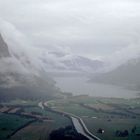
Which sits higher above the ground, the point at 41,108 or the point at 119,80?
the point at 41,108

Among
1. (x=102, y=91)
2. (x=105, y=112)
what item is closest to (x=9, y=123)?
(x=105, y=112)

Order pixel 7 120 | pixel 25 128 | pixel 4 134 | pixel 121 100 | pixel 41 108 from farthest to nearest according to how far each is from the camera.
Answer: pixel 121 100 < pixel 41 108 < pixel 7 120 < pixel 25 128 < pixel 4 134

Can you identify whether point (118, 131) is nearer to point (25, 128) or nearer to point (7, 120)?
point (25, 128)

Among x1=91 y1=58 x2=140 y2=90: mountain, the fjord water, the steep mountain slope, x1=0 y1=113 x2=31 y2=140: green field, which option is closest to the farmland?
x1=0 y1=113 x2=31 y2=140: green field

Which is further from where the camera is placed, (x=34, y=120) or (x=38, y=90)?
(x=38, y=90)

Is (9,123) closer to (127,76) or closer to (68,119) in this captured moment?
(68,119)

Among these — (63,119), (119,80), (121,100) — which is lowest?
(119,80)

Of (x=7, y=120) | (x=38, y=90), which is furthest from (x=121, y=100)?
(x=7, y=120)

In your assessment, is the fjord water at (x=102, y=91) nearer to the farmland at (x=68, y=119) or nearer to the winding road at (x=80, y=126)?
the farmland at (x=68, y=119)
